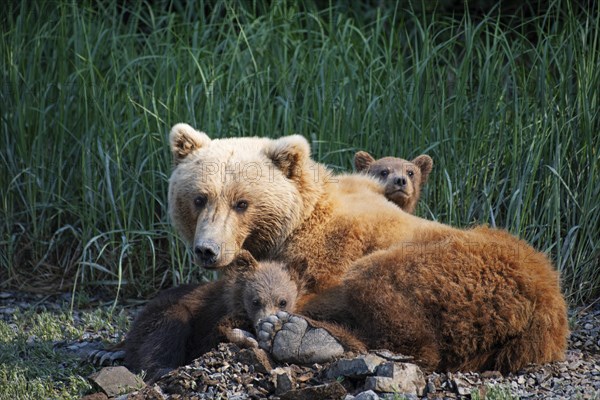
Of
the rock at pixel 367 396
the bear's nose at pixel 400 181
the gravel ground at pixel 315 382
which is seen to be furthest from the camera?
the bear's nose at pixel 400 181

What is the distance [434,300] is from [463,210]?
318 cm

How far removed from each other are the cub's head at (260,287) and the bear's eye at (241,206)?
368mm

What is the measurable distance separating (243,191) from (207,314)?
84cm

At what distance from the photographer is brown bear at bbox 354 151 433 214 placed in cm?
714

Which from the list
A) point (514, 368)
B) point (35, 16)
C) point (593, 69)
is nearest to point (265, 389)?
point (514, 368)

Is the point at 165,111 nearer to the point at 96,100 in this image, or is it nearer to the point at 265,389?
the point at 96,100

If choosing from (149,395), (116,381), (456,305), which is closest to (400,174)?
(456,305)

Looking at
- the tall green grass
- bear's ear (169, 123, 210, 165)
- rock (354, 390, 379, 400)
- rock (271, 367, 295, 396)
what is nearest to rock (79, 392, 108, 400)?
rock (271, 367, 295, 396)

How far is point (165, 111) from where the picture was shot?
28.2 ft

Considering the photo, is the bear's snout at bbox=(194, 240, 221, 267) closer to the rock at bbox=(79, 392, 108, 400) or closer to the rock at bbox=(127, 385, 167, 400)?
the rock at bbox=(127, 385, 167, 400)

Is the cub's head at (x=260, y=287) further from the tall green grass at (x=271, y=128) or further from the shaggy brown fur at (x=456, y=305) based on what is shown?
the tall green grass at (x=271, y=128)

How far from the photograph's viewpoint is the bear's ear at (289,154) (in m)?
5.80

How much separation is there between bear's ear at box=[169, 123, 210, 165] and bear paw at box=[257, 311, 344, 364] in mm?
1674

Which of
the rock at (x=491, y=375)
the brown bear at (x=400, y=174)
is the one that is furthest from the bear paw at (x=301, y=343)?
the brown bear at (x=400, y=174)
